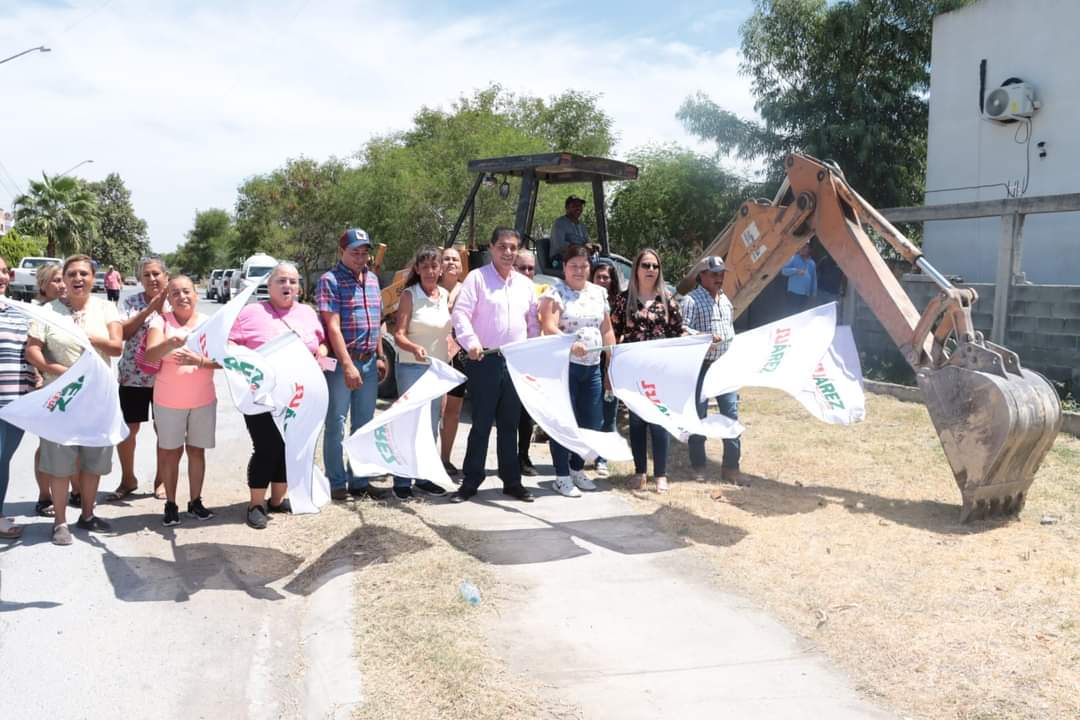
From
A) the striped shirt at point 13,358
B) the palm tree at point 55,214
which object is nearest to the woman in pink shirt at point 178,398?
the striped shirt at point 13,358

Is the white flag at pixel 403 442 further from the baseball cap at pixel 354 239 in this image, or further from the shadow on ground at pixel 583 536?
the baseball cap at pixel 354 239

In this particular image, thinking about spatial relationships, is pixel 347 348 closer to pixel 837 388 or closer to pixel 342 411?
pixel 342 411

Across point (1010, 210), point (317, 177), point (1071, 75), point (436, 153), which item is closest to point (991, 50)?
point (1071, 75)

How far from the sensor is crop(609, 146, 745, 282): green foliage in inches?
1001

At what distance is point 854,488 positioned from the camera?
7.21 metres

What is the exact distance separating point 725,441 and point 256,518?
12.3 feet

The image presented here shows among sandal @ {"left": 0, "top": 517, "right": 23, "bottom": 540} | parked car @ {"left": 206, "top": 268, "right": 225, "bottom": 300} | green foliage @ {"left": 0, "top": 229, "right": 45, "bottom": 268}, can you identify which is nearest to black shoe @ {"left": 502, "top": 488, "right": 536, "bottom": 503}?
sandal @ {"left": 0, "top": 517, "right": 23, "bottom": 540}

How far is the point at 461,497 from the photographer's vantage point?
675 centimetres

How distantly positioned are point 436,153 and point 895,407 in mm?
25060

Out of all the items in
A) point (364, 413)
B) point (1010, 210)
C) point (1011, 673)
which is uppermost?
point (1010, 210)

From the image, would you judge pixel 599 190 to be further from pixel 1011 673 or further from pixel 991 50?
pixel 991 50

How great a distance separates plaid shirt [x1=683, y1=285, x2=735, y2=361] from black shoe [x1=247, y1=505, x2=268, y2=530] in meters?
3.50

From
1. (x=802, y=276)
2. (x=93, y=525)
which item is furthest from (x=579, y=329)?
(x=802, y=276)

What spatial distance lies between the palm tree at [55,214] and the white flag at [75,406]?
57179mm
